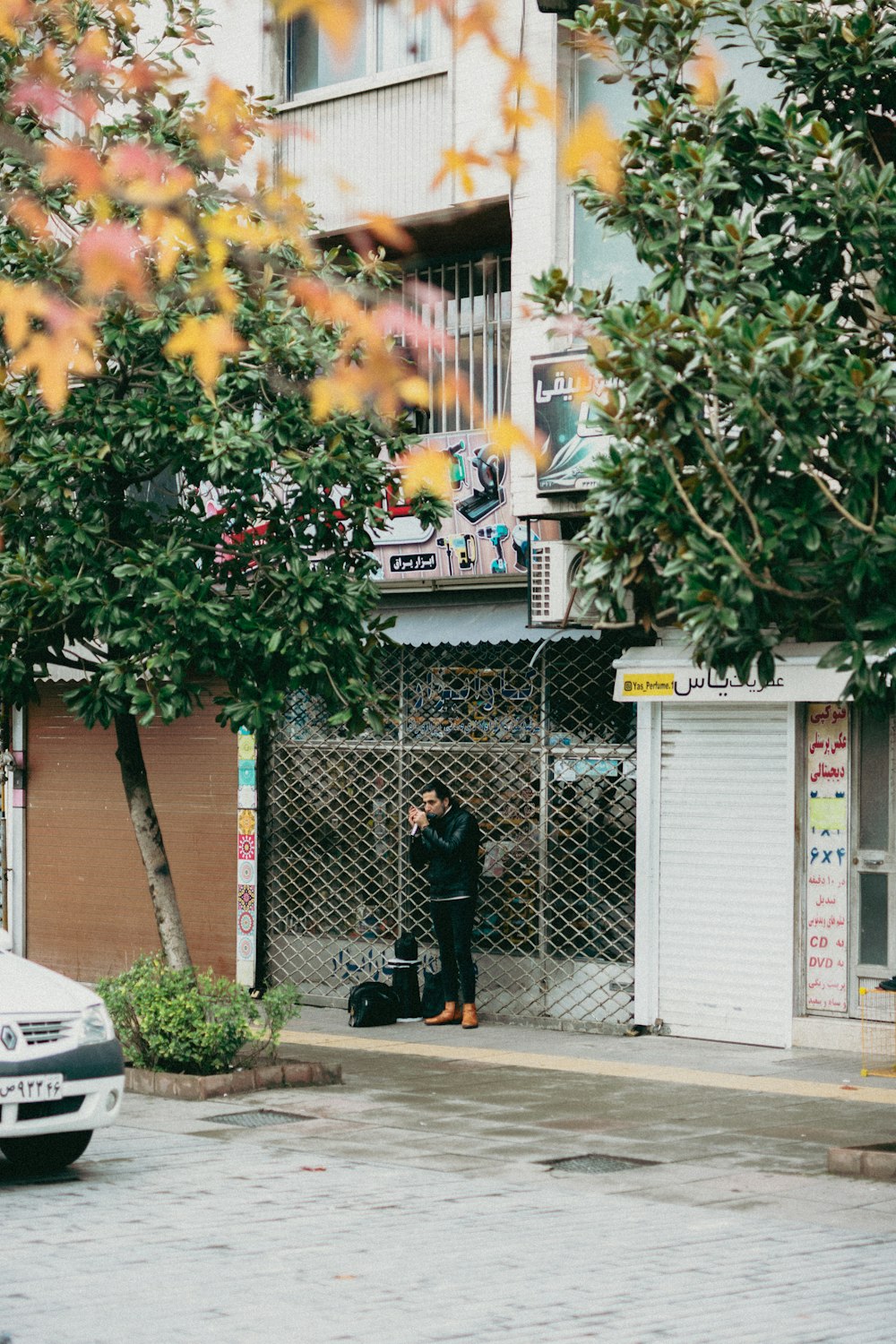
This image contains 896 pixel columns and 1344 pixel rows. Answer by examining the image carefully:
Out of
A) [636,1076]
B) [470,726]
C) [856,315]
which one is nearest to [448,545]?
[470,726]

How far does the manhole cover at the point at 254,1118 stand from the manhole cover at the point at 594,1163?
1918mm

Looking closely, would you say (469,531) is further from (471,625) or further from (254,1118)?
(254,1118)

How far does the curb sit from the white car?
139 inches

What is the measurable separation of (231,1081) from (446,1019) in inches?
141

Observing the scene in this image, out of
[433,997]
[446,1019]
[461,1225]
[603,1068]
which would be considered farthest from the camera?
[433,997]

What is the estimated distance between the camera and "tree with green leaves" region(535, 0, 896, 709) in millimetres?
8312

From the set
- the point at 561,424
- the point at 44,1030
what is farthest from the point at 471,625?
the point at 44,1030

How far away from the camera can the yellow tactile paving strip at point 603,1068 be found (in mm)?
11875

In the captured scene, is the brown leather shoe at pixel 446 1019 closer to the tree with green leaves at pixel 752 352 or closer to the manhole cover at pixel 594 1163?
the manhole cover at pixel 594 1163

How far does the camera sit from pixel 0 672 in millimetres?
12125

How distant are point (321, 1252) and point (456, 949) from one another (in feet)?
23.5

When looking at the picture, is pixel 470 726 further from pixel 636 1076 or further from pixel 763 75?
pixel 763 75

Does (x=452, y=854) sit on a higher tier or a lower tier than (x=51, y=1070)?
higher

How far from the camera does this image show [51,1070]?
8.97 m
